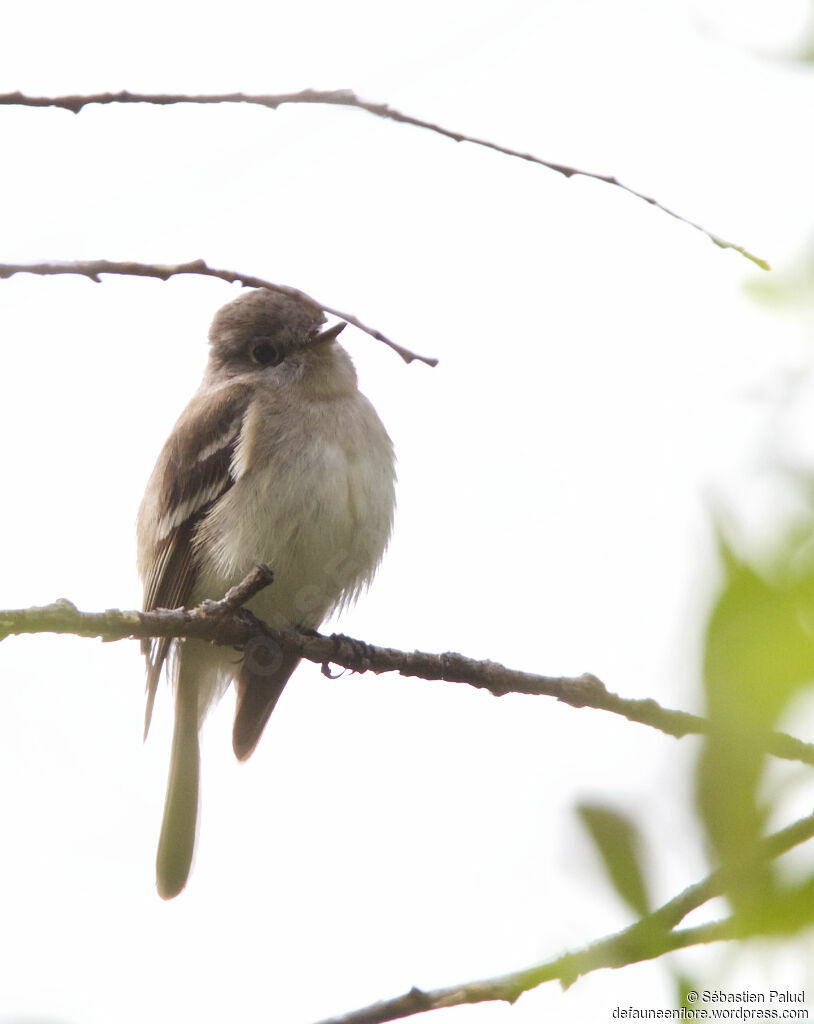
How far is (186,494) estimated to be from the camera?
523cm

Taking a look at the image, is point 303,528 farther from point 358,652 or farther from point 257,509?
point 358,652

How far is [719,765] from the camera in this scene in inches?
25.0

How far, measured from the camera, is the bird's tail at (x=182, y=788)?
219 inches

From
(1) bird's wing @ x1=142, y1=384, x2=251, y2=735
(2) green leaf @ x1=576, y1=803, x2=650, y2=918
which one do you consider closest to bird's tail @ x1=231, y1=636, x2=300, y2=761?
(1) bird's wing @ x1=142, y1=384, x2=251, y2=735

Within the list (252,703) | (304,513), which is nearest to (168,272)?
(304,513)

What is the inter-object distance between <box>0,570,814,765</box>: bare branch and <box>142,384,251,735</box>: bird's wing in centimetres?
119

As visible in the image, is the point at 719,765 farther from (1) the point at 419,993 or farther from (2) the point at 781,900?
(1) the point at 419,993

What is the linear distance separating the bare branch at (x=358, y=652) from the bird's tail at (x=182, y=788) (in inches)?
72.9

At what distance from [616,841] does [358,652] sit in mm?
3276

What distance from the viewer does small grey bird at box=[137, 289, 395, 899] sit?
4789 mm

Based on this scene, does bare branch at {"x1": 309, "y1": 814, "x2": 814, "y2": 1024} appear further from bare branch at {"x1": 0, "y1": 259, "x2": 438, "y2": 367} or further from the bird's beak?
the bird's beak

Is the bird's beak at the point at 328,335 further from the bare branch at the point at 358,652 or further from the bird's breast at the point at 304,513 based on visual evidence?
the bare branch at the point at 358,652

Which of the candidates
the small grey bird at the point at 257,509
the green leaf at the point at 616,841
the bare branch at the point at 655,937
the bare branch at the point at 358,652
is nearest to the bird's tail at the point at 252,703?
the small grey bird at the point at 257,509

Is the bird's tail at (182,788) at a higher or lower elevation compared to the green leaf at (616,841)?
higher
